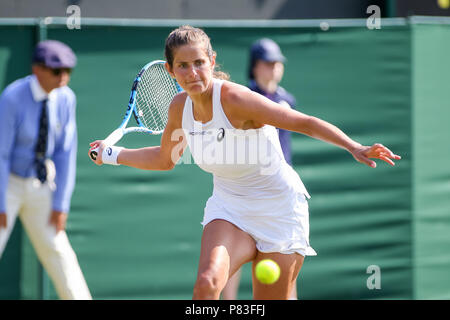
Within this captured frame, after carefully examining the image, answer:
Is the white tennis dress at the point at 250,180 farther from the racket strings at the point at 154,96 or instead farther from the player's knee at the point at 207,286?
the racket strings at the point at 154,96

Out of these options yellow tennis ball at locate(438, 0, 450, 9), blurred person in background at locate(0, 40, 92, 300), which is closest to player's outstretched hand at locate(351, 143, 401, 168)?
blurred person in background at locate(0, 40, 92, 300)

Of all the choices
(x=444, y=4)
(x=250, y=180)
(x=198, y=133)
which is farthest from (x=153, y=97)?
(x=444, y=4)

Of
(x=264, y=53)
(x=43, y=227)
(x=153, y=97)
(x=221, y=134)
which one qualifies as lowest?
(x=43, y=227)

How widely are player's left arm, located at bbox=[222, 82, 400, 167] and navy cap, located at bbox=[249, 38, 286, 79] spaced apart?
69.6 inches

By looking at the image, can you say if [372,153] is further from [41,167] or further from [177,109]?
[41,167]

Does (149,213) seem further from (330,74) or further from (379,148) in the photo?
→ (379,148)

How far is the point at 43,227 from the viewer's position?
4.39m

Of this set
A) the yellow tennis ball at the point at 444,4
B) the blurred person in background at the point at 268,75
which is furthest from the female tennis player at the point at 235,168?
the yellow tennis ball at the point at 444,4

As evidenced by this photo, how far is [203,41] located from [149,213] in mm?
2364

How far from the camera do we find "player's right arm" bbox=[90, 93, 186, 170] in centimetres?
341

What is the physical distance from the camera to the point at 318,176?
5.48 meters

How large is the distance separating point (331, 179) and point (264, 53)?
44.6 inches
